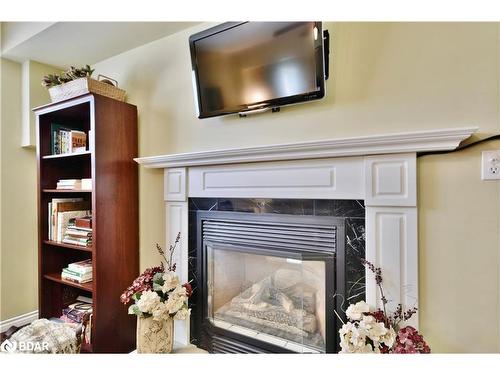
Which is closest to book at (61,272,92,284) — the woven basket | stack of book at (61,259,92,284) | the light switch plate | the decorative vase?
stack of book at (61,259,92,284)

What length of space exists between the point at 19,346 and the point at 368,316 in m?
1.76

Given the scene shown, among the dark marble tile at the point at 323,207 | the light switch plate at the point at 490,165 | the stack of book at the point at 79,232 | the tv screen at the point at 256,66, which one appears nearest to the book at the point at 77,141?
the stack of book at the point at 79,232

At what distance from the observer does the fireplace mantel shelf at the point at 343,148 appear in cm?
96

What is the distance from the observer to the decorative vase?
1.38 m

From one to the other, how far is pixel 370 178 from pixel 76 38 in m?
2.09

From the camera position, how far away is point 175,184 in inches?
64.3

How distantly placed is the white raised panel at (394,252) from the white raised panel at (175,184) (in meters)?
1.09

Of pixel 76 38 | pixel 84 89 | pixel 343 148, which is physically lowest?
pixel 343 148

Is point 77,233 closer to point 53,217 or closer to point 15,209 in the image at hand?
point 53,217

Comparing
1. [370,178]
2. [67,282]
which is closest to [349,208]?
[370,178]

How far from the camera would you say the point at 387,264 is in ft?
3.64

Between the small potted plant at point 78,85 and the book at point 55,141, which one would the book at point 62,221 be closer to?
the book at point 55,141
